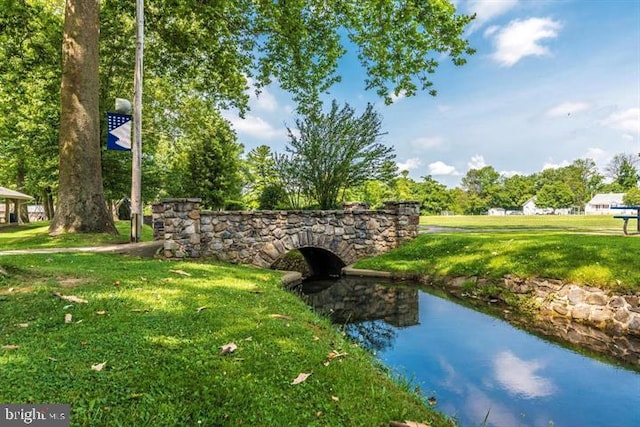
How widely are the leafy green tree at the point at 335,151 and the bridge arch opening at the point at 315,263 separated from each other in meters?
3.31

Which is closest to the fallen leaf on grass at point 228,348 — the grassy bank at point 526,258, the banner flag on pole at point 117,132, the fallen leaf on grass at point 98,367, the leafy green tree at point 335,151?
the fallen leaf on grass at point 98,367

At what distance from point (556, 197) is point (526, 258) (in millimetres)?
70894

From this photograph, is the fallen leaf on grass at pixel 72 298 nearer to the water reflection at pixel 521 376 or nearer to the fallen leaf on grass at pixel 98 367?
the fallen leaf on grass at pixel 98 367

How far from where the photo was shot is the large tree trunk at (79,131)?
30.9 feet

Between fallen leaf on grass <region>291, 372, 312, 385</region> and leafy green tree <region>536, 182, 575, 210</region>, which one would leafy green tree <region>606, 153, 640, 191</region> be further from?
fallen leaf on grass <region>291, 372, 312, 385</region>

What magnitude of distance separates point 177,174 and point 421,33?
51.2 ft

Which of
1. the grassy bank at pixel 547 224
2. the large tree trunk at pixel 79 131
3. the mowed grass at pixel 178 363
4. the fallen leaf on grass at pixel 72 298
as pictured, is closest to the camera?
the mowed grass at pixel 178 363

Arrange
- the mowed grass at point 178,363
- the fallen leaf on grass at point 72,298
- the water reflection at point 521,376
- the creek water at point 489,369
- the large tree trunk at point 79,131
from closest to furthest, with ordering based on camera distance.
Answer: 1. the mowed grass at point 178,363
2. the creek water at point 489,369
3. the fallen leaf on grass at point 72,298
4. the water reflection at point 521,376
5. the large tree trunk at point 79,131

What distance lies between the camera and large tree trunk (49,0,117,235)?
30.9ft

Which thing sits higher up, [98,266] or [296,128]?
[296,128]

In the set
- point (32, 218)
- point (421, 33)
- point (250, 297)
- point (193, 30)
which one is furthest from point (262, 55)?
point (32, 218)

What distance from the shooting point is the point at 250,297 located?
5.07 meters

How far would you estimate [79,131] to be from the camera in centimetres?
948

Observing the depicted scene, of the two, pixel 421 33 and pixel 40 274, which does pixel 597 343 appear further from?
pixel 421 33
